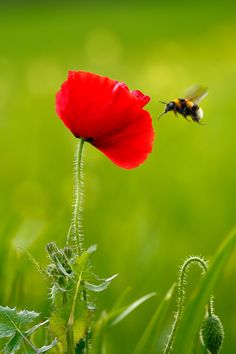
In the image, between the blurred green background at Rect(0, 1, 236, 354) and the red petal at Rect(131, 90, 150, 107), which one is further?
the blurred green background at Rect(0, 1, 236, 354)

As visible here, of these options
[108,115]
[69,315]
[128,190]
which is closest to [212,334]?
[69,315]

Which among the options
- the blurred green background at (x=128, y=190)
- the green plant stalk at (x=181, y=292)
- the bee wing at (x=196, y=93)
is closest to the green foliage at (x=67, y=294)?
the green plant stalk at (x=181, y=292)

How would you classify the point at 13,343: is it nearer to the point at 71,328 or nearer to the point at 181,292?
the point at 71,328

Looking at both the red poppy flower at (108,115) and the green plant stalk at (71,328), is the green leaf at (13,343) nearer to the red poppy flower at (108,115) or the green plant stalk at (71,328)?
the green plant stalk at (71,328)

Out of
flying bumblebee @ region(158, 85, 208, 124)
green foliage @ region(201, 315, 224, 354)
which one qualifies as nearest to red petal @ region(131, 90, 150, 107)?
flying bumblebee @ region(158, 85, 208, 124)

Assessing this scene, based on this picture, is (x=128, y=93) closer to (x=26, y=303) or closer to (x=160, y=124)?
(x=26, y=303)

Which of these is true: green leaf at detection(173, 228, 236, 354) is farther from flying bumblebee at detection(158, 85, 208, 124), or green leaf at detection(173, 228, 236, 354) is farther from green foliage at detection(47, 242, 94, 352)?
flying bumblebee at detection(158, 85, 208, 124)
